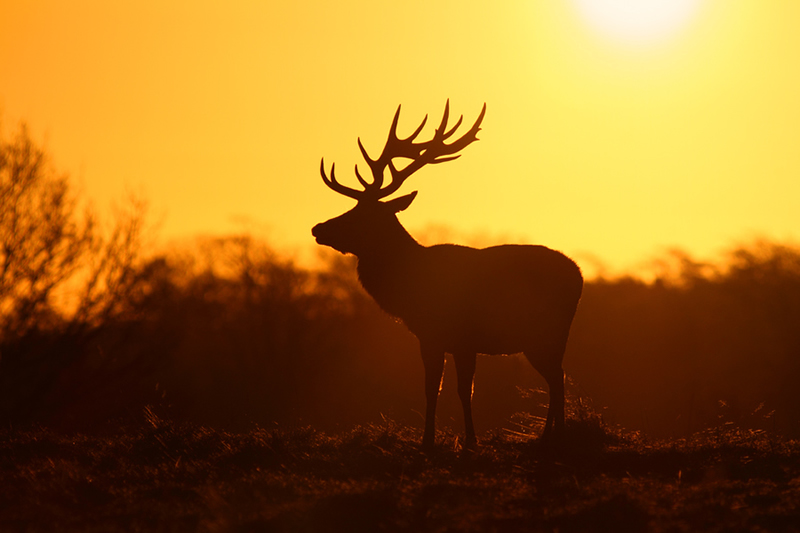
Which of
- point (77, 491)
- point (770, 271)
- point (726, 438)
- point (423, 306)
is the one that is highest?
point (770, 271)

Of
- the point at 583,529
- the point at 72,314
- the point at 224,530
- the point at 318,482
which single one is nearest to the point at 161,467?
the point at 318,482

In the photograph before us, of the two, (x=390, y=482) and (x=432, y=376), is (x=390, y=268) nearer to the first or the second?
(x=432, y=376)

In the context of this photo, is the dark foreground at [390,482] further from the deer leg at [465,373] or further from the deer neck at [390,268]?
the deer neck at [390,268]

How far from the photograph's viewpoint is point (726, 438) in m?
9.52

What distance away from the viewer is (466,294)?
10.3m

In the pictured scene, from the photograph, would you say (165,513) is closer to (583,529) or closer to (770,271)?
(583,529)

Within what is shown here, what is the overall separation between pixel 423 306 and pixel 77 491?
431 centimetres

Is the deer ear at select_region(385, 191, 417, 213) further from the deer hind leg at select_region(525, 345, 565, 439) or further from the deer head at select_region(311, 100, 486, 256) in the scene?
the deer hind leg at select_region(525, 345, 565, 439)

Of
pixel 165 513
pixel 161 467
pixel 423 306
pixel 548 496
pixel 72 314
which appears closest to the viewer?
pixel 165 513

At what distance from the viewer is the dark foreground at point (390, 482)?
6.34m

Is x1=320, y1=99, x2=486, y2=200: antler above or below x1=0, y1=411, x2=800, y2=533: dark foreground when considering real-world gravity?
above

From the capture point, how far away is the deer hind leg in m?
10.0

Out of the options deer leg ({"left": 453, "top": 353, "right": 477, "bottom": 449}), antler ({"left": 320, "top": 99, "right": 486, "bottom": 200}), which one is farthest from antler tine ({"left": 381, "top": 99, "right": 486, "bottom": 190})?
deer leg ({"left": 453, "top": 353, "right": 477, "bottom": 449})

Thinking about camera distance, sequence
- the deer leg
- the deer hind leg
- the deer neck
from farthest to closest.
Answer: the deer neck < the deer leg < the deer hind leg
